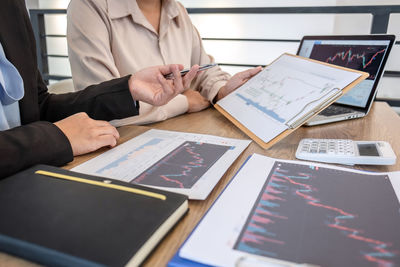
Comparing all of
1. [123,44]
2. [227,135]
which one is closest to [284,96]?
[227,135]

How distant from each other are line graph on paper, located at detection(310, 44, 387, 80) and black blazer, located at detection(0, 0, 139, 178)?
0.59 m

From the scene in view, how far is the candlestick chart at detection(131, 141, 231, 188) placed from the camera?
456mm

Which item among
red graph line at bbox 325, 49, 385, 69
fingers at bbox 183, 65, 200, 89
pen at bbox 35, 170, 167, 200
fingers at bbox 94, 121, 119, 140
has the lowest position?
pen at bbox 35, 170, 167, 200

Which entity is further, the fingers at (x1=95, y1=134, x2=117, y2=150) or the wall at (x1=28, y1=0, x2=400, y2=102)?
the wall at (x1=28, y1=0, x2=400, y2=102)

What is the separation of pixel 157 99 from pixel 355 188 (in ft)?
1.52

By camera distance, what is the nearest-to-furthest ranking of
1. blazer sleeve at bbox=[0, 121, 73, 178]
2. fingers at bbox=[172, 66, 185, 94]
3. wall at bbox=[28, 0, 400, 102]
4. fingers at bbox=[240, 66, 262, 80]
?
blazer sleeve at bbox=[0, 121, 73, 178] < fingers at bbox=[172, 66, 185, 94] < fingers at bbox=[240, 66, 262, 80] < wall at bbox=[28, 0, 400, 102]

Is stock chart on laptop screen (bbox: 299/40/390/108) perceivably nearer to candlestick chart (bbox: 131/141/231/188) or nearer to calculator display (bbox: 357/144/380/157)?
Answer: calculator display (bbox: 357/144/380/157)

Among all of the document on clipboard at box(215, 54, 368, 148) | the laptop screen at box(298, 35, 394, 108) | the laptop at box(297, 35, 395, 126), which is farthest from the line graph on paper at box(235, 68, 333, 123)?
the laptop screen at box(298, 35, 394, 108)

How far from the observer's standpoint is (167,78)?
728 millimetres

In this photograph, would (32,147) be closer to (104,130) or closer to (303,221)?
(104,130)

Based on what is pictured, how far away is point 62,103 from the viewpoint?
76 cm

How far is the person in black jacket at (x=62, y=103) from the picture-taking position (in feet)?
1.66

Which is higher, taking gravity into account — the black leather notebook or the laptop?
the laptop

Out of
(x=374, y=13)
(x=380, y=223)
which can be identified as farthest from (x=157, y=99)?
(x=374, y=13)
